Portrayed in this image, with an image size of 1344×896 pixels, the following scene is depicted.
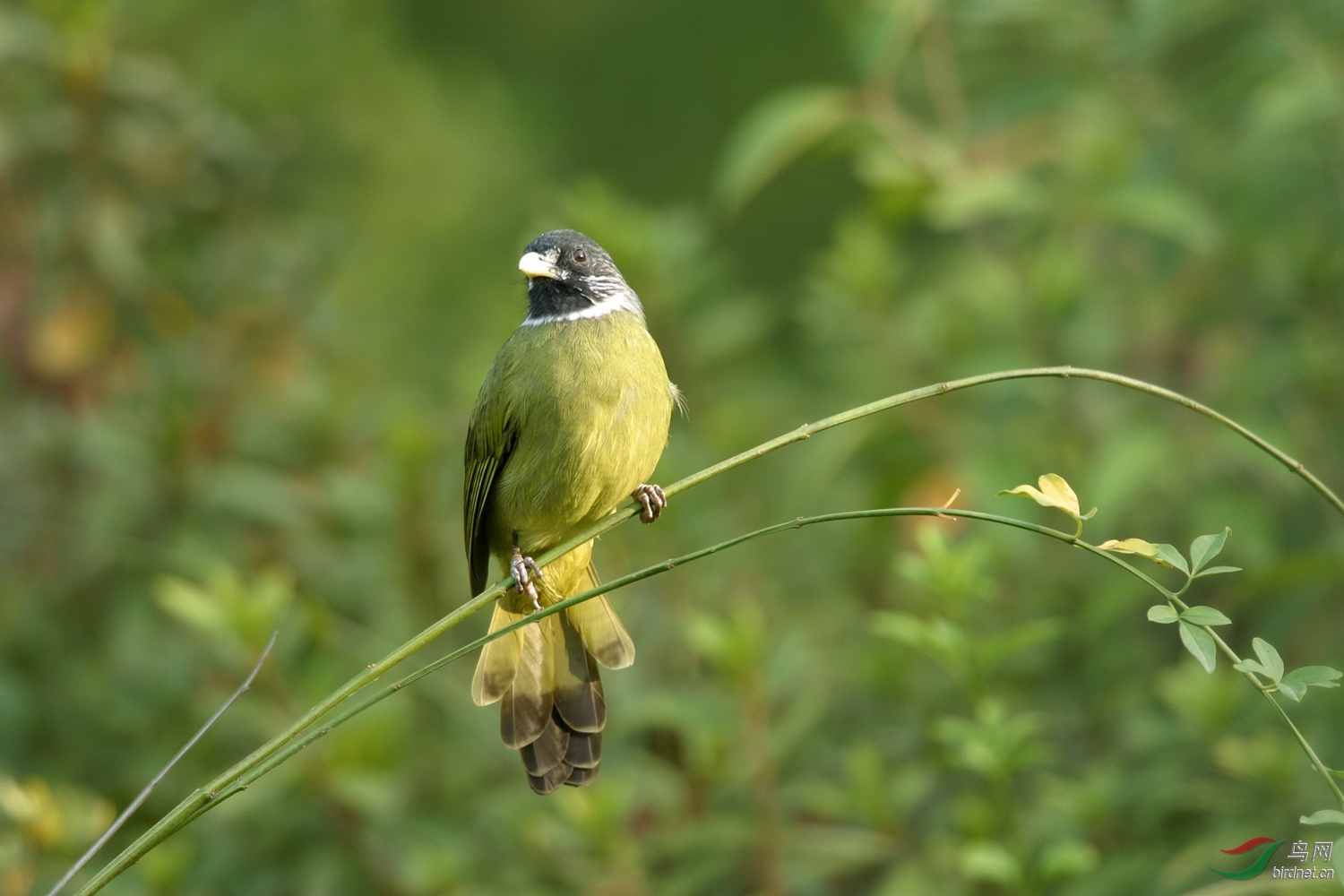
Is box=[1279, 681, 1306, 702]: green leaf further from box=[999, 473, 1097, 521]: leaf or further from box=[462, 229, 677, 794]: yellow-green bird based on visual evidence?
box=[462, 229, 677, 794]: yellow-green bird

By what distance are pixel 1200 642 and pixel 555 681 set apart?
57.1 inches

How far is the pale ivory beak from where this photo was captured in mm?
3219

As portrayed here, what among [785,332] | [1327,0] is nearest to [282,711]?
[1327,0]

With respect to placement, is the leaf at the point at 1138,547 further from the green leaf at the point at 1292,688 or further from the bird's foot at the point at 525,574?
the bird's foot at the point at 525,574

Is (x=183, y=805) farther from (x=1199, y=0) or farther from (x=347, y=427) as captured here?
(x=1199, y=0)

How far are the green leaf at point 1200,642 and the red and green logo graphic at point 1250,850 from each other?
0.90 m

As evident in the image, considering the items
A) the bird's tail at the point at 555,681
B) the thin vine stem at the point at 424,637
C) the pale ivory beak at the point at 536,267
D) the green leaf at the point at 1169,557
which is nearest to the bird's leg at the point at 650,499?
the bird's tail at the point at 555,681

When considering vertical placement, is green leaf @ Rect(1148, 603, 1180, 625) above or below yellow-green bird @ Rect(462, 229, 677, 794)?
below

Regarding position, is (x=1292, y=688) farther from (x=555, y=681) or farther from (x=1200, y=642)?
(x=555, y=681)

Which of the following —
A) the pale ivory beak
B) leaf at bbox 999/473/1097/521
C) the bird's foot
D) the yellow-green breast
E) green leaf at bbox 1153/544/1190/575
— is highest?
the pale ivory beak

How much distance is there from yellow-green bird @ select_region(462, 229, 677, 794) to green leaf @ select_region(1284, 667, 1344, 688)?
1380 mm

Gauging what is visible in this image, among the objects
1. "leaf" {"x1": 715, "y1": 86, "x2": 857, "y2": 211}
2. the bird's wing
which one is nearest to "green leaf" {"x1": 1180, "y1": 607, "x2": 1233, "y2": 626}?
the bird's wing

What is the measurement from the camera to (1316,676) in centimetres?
164

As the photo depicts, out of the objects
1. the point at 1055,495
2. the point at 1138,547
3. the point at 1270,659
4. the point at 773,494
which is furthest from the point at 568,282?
the point at 1270,659
